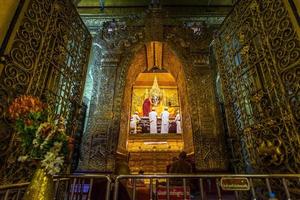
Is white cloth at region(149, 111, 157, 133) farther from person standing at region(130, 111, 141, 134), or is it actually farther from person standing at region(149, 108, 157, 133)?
person standing at region(130, 111, 141, 134)

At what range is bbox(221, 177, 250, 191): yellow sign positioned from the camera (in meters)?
1.56

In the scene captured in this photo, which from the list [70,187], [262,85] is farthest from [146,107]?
[70,187]

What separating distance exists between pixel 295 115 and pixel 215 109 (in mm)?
2093

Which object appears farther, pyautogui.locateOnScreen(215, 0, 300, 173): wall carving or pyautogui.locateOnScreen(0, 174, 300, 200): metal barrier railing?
pyautogui.locateOnScreen(215, 0, 300, 173): wall carving

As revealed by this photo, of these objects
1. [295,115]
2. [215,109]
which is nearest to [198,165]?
[215,109]

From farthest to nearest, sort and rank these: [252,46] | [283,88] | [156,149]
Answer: [156,149] < [252,46] < [283,88]

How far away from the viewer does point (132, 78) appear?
5238 mm

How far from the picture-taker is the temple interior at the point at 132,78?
6.26 ft

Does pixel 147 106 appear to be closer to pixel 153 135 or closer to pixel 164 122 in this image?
pixel 164 122

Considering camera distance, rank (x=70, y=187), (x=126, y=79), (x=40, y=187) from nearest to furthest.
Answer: (x=40, y=187), (x=70, y=187), (x=126, y=79)

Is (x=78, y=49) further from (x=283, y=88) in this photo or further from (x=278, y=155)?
(x=278, y=155)

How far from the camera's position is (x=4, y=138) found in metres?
1.89

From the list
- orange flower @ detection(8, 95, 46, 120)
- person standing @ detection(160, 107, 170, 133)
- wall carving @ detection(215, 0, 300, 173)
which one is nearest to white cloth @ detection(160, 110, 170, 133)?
person standing @ detection(160, 107, 170, 133)

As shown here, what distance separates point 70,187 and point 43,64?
1603 millimetres
